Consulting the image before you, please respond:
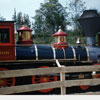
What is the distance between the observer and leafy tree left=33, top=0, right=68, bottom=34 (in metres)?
31.3

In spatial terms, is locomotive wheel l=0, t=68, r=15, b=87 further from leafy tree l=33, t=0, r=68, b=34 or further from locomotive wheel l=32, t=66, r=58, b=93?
leafy tree l=33, t=0, r=68, b=34

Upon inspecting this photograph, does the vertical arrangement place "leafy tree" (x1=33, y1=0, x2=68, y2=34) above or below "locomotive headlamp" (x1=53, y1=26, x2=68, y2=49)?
above

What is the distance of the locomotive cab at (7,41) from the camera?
665 cm

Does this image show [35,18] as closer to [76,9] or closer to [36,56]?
[76,9]

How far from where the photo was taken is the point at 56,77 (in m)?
7.44

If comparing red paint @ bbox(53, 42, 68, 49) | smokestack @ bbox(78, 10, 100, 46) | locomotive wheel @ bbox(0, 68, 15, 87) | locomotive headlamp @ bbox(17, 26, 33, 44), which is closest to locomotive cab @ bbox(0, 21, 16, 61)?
locomotive wheel @ bbox(0, 68, 15, 87)

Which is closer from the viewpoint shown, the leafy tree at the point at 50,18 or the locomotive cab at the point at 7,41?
the locomotive cab at the point at 7,41

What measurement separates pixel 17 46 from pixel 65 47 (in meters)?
1.94

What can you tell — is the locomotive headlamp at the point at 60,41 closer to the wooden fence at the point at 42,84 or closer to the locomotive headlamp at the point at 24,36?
the locomotive headlamp at the point at 24,36

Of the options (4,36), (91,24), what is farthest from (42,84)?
(91,24)

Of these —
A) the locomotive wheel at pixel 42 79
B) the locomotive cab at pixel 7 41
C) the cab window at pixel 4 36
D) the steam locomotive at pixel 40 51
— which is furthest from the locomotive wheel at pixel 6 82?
the cab window at pixel 4 36

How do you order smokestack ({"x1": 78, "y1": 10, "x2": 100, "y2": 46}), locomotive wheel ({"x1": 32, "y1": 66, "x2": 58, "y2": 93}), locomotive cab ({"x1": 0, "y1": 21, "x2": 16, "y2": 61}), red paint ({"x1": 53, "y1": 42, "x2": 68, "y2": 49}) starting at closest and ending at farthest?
1. locomotive cab ({"x1": 0, "y1": 21, "x2": 16, "y2": 61})
2. locomotive wheel ({"x1": 32, "y1": 66, "x2": 58, "y2": 93})
3. red paint ({"x1": 53, "y1": 42, "x2": 68, "y2": 49})
4. smokestack ({"x1": 78, "y1": 10, "x2": 100, "y2": 46})

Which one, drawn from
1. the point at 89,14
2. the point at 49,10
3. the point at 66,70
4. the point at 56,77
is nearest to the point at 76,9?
the point at 49,10

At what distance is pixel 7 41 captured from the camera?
6.74 metres
